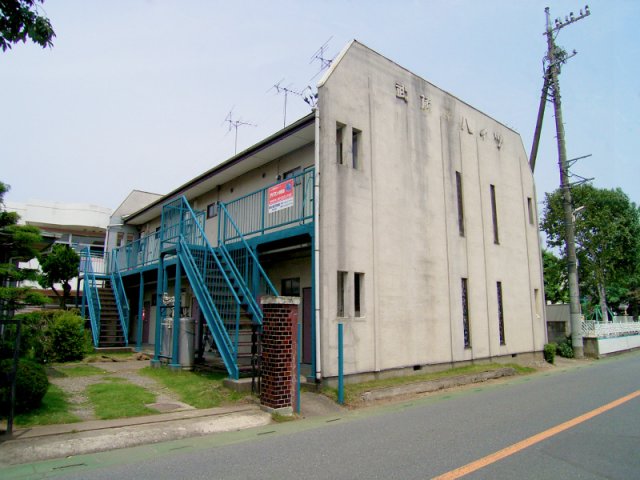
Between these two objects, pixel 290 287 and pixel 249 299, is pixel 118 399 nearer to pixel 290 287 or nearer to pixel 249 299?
pixel 249 299

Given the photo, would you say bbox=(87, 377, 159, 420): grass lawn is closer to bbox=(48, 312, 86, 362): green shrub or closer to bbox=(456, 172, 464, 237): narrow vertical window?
bbox=(48, 312, 86, 362): green shrub

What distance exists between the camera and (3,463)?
5.14m

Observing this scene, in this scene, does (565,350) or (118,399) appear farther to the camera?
(565,350)

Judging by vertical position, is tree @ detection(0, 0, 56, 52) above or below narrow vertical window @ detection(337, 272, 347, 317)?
above

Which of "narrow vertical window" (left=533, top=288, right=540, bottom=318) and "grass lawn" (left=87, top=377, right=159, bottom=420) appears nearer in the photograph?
"grass lawn" (left=87, top=377, right=159, bottom=420)

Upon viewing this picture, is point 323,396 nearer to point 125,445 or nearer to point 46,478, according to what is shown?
point 125,445

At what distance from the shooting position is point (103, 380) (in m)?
10.2

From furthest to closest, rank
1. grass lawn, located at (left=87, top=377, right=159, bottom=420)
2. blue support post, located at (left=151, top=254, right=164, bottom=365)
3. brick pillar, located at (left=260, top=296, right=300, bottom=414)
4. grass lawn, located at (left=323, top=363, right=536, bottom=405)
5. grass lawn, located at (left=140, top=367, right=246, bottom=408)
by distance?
blue support post, located at (left=151, top=254, right=164, bottom=365) < grass lawn, located at (left=323, top=363, right=536, bottom=405) < grass lawn, located at (left=140, top=367, right=246, bottom=408) < brick pillar, located at (left=260, top=296, right=300, bottom=414) < grass lawn, located at (left=87, top=377, right=159, bottom=420)

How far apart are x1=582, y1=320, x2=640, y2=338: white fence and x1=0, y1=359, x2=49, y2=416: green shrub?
21.6m

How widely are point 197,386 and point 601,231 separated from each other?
96.5 feet

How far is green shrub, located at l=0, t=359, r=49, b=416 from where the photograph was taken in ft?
20.6

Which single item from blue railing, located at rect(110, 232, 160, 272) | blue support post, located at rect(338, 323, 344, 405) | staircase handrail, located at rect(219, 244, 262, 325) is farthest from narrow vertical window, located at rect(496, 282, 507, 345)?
Answer: blue railing, located at rect(110, 232, 160, 272)

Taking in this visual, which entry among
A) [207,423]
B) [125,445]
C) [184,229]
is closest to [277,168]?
[184,229]

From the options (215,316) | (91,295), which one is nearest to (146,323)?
(91,295)
